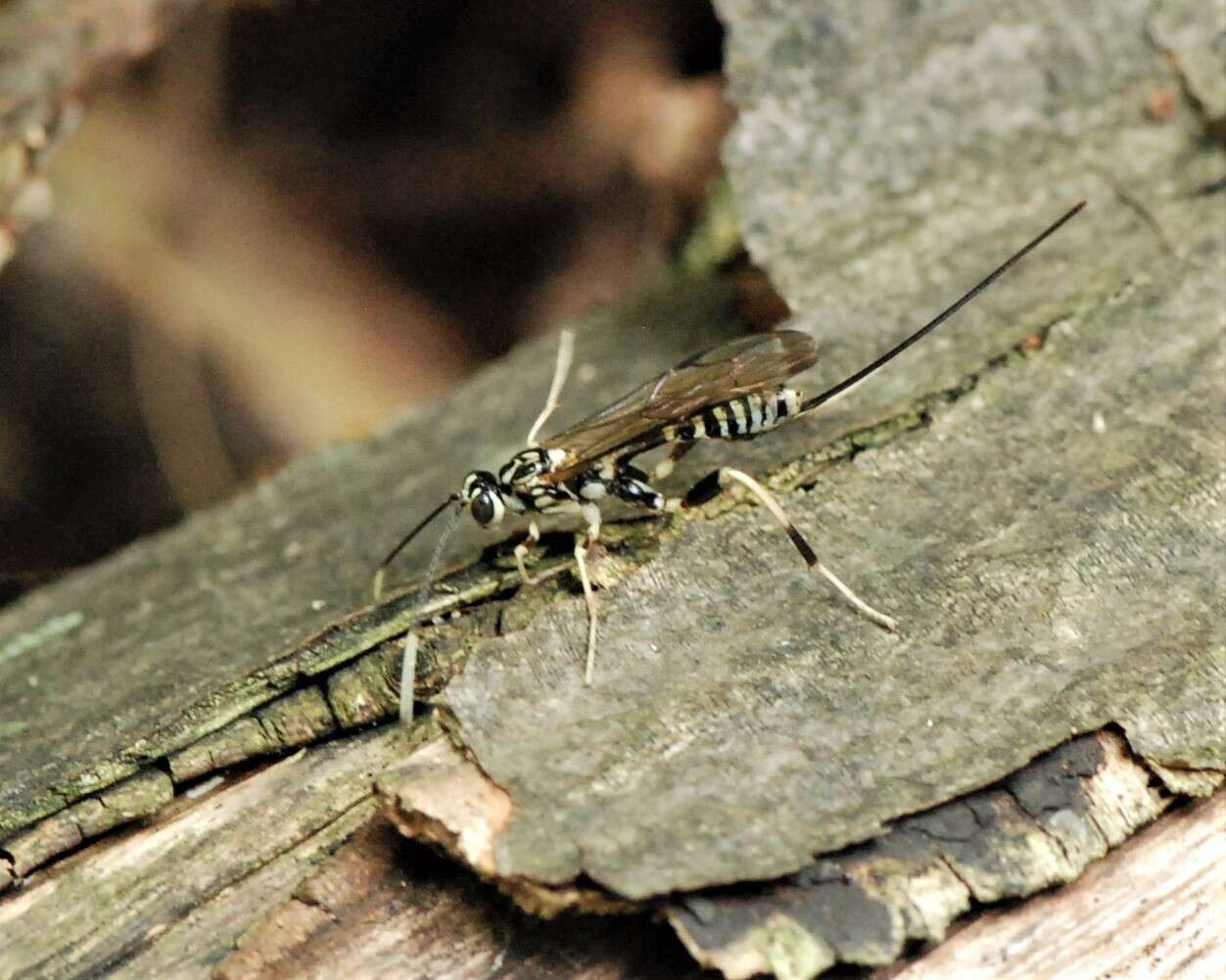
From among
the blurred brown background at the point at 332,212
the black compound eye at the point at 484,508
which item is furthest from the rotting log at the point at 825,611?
the blurred brown background at the point at 332,212

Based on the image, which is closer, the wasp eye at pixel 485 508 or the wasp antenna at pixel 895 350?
the wasp antenna at pixel 895 350

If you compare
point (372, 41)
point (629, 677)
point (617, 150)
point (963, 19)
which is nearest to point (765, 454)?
point (629, 677)

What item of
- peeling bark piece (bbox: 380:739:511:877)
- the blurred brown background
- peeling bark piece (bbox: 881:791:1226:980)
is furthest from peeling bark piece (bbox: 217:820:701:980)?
the blurred brown background

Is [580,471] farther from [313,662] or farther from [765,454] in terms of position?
[313,662]

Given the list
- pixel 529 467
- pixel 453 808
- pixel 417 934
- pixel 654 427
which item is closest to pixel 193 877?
pixel 417 934

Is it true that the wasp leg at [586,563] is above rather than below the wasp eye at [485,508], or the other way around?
below

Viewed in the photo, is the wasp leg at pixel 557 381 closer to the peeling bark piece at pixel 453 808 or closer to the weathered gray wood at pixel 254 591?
the weathered gray wood at pixel 254 591

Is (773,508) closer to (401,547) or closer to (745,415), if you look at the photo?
(745,415)
